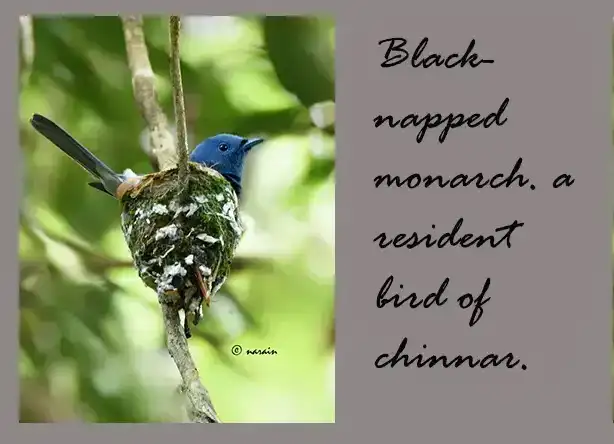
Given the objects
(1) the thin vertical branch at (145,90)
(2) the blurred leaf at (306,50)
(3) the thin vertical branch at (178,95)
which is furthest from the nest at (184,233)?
(2) the blurred leaf at (306,50)

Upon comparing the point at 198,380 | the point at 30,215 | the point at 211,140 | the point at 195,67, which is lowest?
the point at 198,380

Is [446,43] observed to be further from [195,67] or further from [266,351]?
[266,351]

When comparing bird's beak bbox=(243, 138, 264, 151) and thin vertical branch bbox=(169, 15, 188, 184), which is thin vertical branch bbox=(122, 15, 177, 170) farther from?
thin vertical branch bbox=(169, 15, 188, 184)

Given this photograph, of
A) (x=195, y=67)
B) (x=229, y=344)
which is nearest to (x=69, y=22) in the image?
(x=195, y=67)

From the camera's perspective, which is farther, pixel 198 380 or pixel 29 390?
pixel 29 390

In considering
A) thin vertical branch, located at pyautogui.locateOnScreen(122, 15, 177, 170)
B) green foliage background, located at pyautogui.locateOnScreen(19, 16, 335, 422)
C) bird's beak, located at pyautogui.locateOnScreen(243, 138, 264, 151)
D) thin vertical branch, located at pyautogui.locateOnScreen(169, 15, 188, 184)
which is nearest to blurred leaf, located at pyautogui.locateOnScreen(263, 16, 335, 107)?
green foliage background, located at pyautogui.locateOnScreen(19, 16, 335, 422)

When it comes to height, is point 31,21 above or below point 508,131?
above

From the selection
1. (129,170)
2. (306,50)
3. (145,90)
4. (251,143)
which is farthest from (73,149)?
(306,50)

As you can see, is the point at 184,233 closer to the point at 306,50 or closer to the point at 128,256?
the point at 128,256
